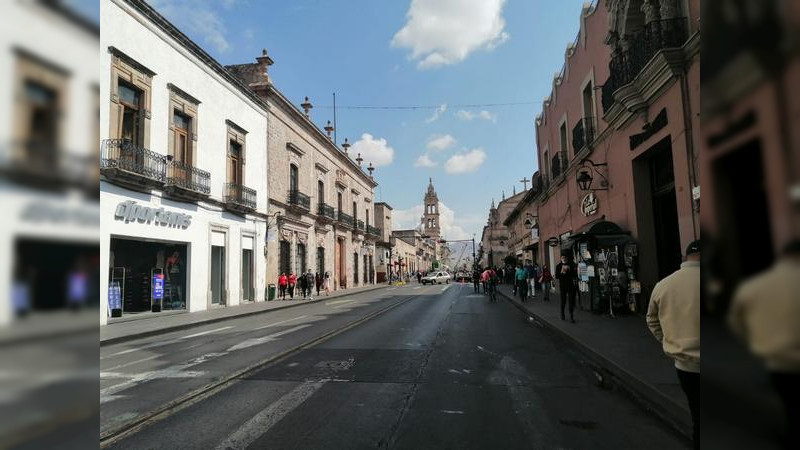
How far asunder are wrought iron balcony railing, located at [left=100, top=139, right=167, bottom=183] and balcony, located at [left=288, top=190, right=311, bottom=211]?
43.3 feet

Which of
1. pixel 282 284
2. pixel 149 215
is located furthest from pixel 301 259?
pixel 149 215

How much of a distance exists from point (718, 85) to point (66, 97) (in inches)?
47.1

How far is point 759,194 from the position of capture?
759mm

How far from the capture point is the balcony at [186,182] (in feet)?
61.7

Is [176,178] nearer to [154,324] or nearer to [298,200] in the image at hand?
[154,324]

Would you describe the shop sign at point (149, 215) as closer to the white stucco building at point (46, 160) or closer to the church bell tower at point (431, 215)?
the white stucco building at point (46, 160)

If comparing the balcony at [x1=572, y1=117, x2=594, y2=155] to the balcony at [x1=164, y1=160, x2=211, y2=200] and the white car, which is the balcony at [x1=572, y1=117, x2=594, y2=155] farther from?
the white car

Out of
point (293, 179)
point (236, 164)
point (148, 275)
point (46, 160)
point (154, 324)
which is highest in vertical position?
point (293, 179)

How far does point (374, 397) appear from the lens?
6215 millimetres

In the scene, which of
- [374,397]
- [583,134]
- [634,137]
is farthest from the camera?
[583,134]

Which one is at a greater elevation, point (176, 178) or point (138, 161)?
point (138, 161)

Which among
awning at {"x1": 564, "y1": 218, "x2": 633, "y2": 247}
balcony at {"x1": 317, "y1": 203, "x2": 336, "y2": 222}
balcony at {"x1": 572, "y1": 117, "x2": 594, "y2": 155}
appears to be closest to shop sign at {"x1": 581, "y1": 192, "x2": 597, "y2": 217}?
balcony at {"x1": 572, "y1": 117, "x2": 594, "y2": 155}

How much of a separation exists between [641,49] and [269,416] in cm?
1117

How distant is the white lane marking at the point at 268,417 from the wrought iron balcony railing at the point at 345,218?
37.3 m
